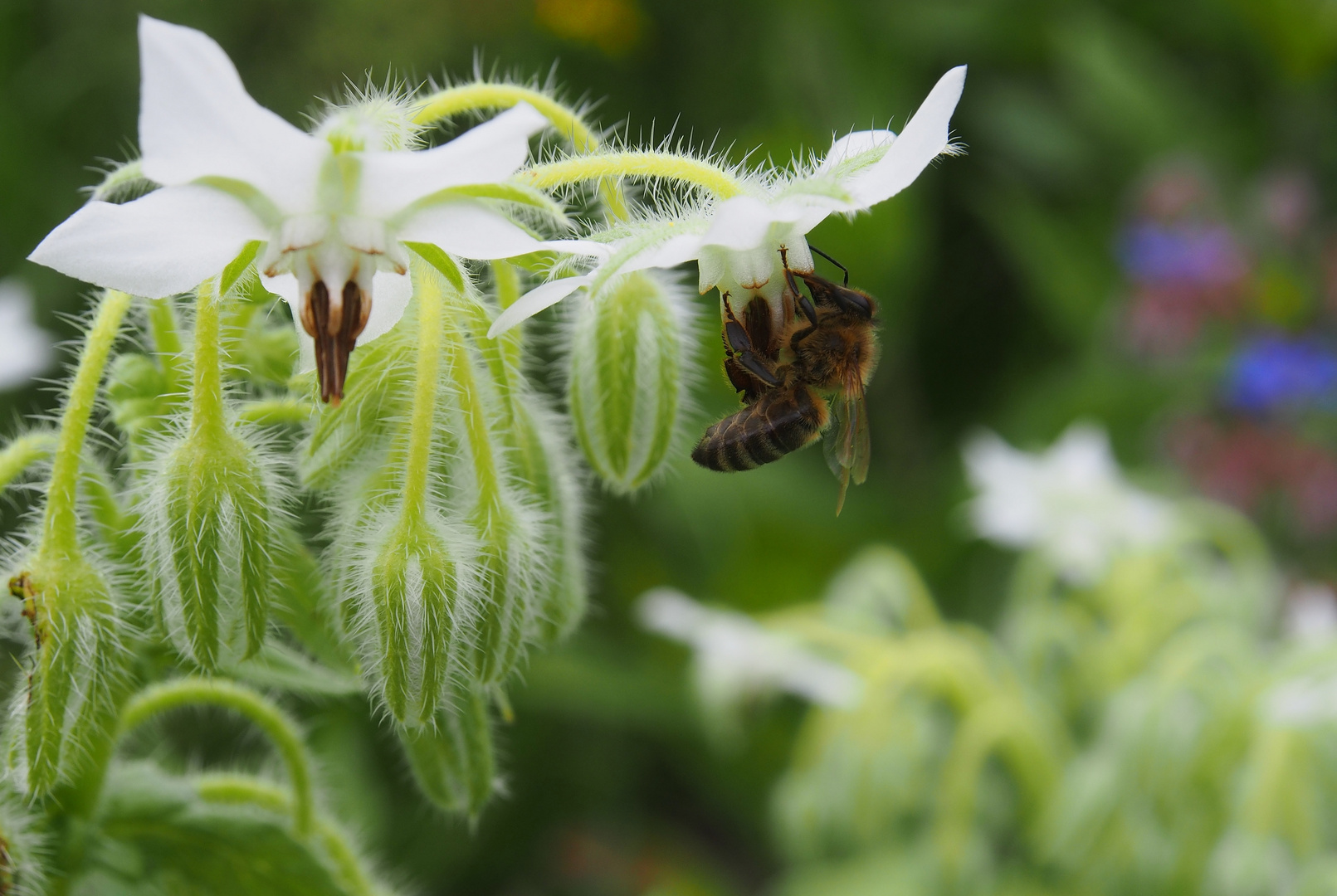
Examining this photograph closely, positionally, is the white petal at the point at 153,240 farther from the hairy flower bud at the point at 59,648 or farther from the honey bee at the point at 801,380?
the honey bee at the point at 801,380

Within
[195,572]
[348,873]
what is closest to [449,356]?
[195,572]

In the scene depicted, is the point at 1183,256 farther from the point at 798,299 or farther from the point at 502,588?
the point at 502,588

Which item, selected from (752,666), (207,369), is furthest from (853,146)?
(752,666)

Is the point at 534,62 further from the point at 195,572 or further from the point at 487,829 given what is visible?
the point at 195,572

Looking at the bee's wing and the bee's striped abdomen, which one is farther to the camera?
the bee's wing

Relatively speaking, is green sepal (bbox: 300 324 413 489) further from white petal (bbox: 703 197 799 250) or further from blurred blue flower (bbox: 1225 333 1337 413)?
blurred blue flower (bbox: 1225 333 1337 413)

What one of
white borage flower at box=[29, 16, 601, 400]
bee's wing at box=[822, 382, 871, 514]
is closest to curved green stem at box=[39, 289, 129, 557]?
white borage flower at box=[29, 16, 601, 400]
